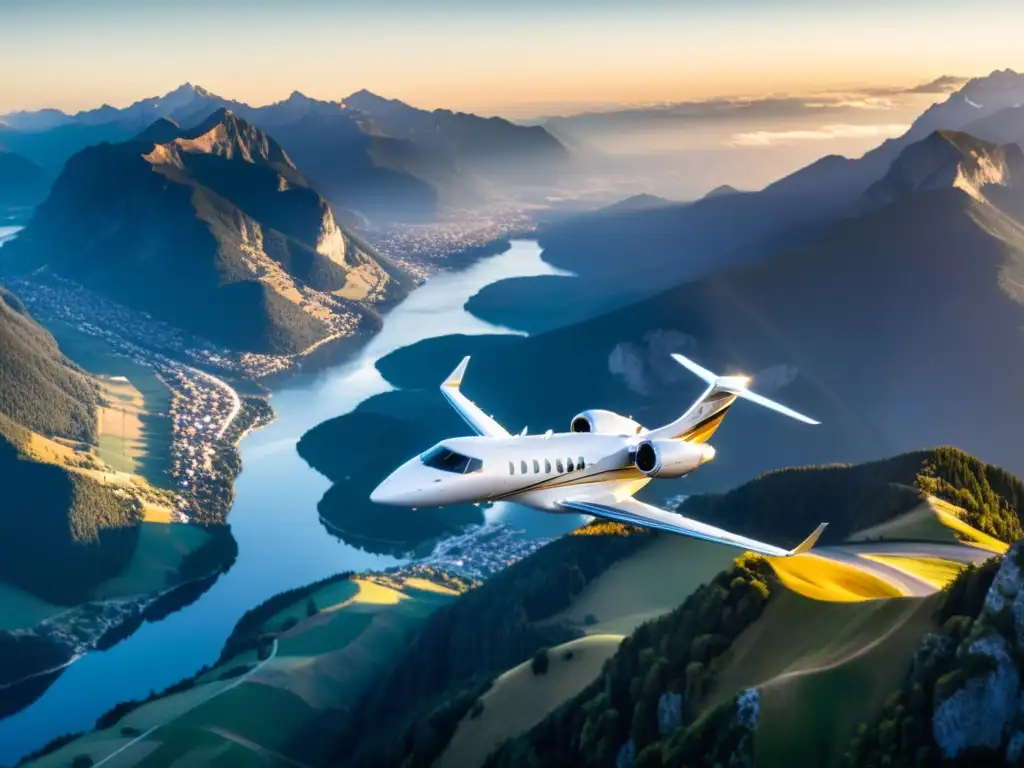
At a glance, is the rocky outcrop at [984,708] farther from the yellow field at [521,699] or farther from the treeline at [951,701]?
the yellow field at [521,699]

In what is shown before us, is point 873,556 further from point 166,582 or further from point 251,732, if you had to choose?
point 166,582

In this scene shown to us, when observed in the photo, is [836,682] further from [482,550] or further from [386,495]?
[482,550]

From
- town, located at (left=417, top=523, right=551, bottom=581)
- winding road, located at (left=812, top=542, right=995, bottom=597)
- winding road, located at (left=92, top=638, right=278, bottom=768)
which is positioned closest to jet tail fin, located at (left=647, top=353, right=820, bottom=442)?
winding road, located at (left=812, top=542, right=995, bottom=597)

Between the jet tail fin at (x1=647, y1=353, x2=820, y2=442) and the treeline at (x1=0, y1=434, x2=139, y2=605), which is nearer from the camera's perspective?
the jet tail fin at (x1=647, y1=353, x2=820, y2=442)

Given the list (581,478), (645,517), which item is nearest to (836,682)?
(645,517)

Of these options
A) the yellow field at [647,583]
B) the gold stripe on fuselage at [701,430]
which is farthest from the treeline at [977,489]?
the gold stripe on fuselage at [701,430]

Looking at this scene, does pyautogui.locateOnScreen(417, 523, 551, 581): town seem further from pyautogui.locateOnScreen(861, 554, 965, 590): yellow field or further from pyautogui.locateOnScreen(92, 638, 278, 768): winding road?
pyautogui.locateOnScreen(861, 554, 965, 590): yellow field

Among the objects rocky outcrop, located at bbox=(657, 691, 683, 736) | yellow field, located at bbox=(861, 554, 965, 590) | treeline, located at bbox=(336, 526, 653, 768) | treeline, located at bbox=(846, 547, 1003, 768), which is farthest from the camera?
treeline, located at bbox=(336, 526, 653, 768)
